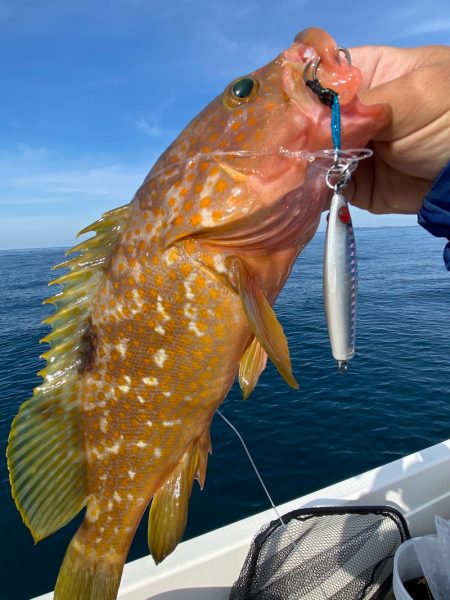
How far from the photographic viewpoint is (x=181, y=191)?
223 centimetres

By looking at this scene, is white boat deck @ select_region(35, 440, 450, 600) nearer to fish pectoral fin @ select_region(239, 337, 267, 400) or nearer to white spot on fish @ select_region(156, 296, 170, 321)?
fish pectoral fin @ select_region(239, 337, 267, 400)

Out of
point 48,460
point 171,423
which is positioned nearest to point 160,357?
point 171,423

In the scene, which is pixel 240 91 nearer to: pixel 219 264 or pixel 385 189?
pixel 219 264

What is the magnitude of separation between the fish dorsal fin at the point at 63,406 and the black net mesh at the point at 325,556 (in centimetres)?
191

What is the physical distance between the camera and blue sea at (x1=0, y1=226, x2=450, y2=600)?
7383mm

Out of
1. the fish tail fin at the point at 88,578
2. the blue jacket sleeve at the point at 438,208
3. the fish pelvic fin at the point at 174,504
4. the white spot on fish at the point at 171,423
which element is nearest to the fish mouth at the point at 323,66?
the blue jacket sleeve at the point at 438,208

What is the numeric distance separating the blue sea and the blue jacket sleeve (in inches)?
268

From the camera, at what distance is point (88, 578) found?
2412mm

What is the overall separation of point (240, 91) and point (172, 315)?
1222 millimetres

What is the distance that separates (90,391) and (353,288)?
5.18ft

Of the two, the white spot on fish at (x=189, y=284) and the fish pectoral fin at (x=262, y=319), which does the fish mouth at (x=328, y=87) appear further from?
the white spot on fish at (x=189, y=284)

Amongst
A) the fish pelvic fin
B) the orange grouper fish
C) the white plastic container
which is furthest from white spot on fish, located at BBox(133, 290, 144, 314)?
the white plastic container

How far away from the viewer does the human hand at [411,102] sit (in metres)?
1.81

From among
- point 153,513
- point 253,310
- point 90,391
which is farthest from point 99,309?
point 153,513
